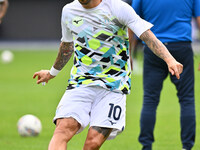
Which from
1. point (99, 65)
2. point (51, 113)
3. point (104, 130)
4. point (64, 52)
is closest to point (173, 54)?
point (64, 52)

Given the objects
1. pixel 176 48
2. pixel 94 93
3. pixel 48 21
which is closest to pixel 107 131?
pixel 94 93

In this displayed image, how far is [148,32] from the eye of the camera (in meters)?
5.48

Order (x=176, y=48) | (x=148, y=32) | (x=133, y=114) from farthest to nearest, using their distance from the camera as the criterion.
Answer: (x=133, y=114)
(x=176, y=48)
(x=148, y=32)

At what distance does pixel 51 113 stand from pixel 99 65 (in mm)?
5791

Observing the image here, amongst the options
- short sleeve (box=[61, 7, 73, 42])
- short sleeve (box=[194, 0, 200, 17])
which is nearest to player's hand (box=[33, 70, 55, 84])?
short sleeve (box=[61, 7, 73, 42])

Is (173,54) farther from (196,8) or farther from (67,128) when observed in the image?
(67,128)

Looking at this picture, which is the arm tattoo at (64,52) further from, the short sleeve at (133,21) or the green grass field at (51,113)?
the green grass field at (51,113)

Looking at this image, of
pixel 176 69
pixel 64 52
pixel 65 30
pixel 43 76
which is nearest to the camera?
pixel 176 69

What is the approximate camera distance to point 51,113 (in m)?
11.3

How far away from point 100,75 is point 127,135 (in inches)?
146

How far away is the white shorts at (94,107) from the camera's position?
5.52 m

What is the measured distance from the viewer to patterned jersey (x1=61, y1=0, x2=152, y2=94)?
560 centimetres

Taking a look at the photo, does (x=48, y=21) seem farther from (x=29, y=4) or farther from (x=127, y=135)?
(x=127, y=135)

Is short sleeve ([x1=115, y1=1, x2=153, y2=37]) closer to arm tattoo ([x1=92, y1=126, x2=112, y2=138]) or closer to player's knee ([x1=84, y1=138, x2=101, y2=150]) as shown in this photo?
arm tattoo ([x1=92, y1=126, x2=112, y2=138])
